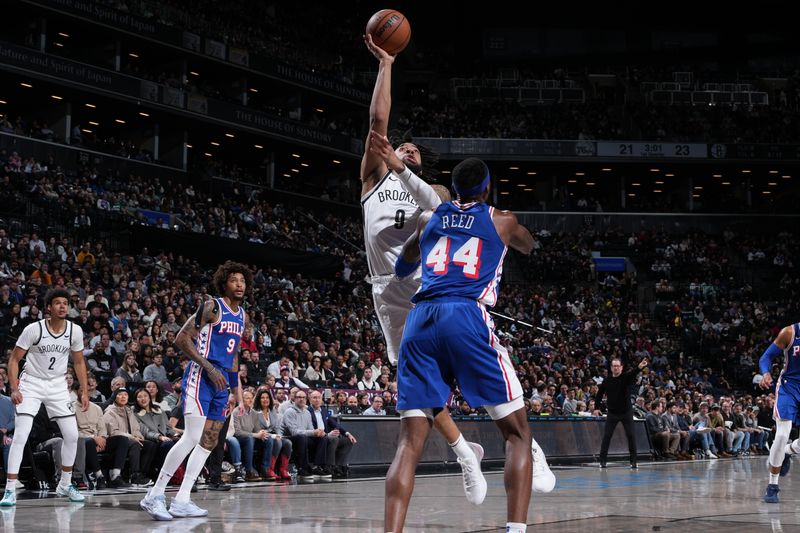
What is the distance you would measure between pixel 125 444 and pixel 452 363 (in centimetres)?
821

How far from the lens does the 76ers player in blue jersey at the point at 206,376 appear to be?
8.45 meters

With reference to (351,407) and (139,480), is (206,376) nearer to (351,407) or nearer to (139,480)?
(139,480)

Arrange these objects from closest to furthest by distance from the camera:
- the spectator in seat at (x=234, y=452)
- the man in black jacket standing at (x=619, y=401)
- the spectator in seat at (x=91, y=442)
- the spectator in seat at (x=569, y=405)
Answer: the spectator in seat at (x=91, y=442) < the spectator in seat at (x=234, y=452) < the man in black jacket standing at (x=619, y=401) < the spectator in seat at (x=569, y=405)

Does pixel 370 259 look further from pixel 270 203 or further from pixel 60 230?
pixel 270 203

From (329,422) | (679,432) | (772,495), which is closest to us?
(772,495)

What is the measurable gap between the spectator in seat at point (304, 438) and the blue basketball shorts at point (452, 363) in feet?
31.6

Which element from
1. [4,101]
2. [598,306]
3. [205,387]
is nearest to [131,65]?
[4,101]

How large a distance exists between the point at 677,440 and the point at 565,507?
47.8ft

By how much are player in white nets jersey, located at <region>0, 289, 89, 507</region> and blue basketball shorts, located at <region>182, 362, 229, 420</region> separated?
1.72 m

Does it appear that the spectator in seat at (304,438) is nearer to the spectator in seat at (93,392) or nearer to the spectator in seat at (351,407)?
the spectator in seat at (351,407)

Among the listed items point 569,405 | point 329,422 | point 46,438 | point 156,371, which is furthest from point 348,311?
point 46,438

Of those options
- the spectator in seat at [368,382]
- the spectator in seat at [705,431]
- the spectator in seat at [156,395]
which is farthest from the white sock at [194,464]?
the spectator in seat at [705,431]

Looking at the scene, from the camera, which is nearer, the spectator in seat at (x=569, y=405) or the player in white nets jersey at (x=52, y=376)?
the player in white nets jersey at (x=52, y=376)

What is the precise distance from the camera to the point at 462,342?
206 inches
